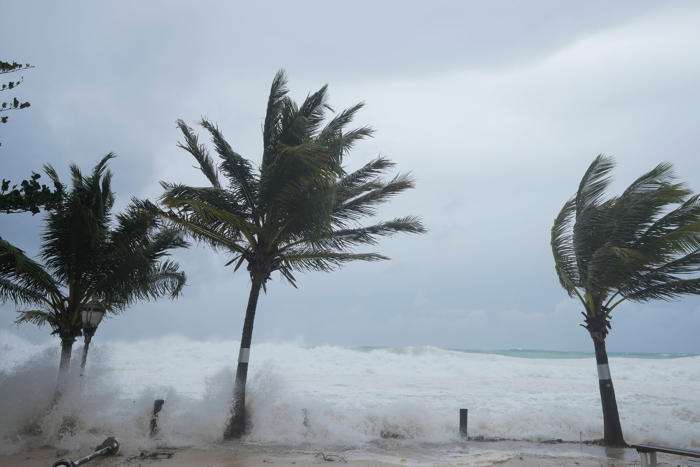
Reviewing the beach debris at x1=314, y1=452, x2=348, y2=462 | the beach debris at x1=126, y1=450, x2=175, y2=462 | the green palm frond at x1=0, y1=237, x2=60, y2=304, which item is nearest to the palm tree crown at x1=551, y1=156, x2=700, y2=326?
the beach debris at x1=314, y1=452, x2=348, y2=462

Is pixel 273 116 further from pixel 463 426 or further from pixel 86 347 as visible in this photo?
pixel 463 426

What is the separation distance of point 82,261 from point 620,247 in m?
12.3

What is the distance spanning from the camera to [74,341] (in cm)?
1194

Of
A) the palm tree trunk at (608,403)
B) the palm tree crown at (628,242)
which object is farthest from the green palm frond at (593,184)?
the palm tree trunk at (608,403)

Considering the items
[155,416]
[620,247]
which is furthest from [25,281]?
[620,247]

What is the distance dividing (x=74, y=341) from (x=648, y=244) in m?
13.7

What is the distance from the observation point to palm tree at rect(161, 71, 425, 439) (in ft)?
35.4

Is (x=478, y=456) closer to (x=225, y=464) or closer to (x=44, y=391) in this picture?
(x=225, y=464)

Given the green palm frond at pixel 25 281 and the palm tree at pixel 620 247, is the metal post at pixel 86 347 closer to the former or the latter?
the green palm frond at pixel 25 281

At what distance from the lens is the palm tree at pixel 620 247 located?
35.0 ft

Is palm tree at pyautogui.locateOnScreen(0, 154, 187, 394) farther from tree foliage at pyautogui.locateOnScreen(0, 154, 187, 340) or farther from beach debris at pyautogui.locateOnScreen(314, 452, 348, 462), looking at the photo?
beach debris at pyautogui.locateOnScreen(314, 452, 348, 462)

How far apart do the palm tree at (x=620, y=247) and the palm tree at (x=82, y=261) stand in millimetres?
9964

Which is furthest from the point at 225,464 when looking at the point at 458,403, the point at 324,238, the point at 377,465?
the point at 458,403

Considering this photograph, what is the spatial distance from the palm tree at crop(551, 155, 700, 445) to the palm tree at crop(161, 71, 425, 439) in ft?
12.8
